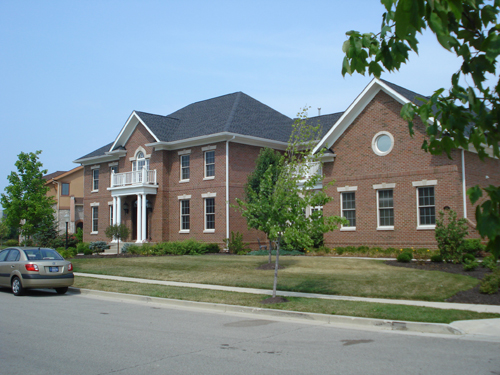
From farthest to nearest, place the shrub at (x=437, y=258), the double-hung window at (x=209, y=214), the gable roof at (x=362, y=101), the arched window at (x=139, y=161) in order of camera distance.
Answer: the arched window at (x=139, y=161), the double-hung window at (x=209, y=214), the gable roof at (x=362, y=101), the shrub at (x=437, y=258)

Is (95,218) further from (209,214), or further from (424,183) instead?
(424,183)

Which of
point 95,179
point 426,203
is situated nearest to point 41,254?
point 426,203

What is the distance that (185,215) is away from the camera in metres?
32.7

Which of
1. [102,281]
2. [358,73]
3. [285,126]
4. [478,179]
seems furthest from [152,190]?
[358,73]

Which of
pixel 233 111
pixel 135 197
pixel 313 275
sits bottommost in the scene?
pixel 313 275

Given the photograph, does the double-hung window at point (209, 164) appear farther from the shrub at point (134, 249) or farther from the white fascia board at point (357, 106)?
the white fascia board at point (357, 106)

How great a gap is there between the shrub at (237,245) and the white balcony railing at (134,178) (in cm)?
780

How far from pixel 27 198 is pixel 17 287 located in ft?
63.9

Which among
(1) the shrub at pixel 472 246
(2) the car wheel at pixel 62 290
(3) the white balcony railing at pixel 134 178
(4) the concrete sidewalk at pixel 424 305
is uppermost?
(3) the white balcony railing at pixel 134 178

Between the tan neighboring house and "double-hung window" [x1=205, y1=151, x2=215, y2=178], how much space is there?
25.6m

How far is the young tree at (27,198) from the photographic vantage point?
106 feet

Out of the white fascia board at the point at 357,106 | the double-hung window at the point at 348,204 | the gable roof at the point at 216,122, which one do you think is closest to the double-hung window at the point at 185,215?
the gable roof at the point at 216,122

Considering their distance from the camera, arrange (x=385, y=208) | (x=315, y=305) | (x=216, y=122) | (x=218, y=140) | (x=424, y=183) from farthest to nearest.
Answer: (x=216, y=122) < (x=218, y=140) < (x=385, y=208) < (x=424, y=183) < (x=315, y=305)

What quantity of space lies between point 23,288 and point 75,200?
39.1m
